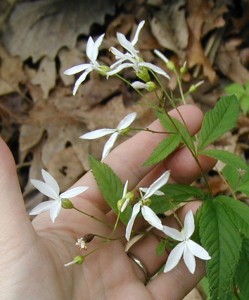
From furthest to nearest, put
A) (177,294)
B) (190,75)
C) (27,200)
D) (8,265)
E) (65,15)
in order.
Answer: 1. (65,15)
2. (190,75)
3. (27,200)
4. (177,294)
5. (8,265)

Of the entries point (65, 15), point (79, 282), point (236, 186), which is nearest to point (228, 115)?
point (236, 186)

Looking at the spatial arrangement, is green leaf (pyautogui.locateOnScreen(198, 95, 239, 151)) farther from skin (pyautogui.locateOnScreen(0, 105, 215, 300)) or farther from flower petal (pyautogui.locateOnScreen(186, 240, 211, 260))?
flower petal (pyautogui.locateOnScreen(186, 240, 211, 260))

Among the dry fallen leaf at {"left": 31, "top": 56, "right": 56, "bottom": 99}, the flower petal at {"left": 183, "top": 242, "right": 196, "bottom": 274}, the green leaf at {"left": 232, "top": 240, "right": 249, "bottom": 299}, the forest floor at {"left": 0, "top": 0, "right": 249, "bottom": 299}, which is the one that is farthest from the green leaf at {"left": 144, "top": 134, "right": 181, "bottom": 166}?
the dry fallen leaf at {"left": 31, "top": 56, "right": 56, "bottom": 99}

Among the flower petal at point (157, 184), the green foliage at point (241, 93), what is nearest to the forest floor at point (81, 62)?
the green foliage at point (241, 93)

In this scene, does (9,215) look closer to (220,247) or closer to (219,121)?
(220,247)

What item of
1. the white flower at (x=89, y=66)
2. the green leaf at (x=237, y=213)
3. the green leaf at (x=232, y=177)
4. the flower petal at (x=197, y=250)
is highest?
the white flower at (x=89, y=66)

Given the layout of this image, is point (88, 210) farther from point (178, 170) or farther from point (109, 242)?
point (178, 170)

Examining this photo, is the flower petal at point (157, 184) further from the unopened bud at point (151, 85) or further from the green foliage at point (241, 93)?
the green foliage at point (241, 93)
